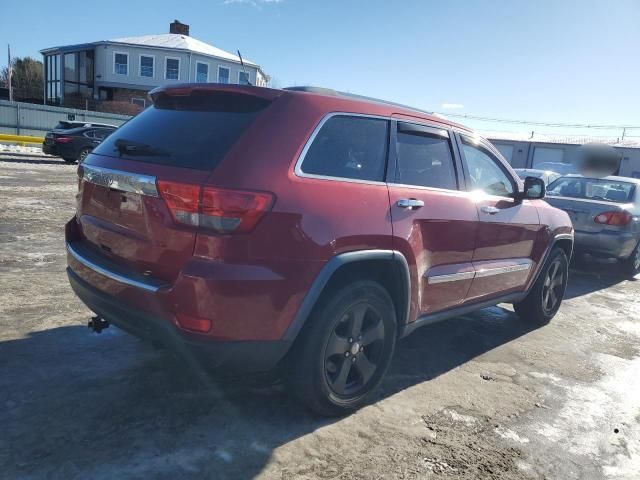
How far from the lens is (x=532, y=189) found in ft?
15.4

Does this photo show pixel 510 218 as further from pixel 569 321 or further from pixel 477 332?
pixel 569 321

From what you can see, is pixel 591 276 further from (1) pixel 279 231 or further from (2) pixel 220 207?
(2) pixel 220 207

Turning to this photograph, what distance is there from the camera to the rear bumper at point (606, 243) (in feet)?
25.0

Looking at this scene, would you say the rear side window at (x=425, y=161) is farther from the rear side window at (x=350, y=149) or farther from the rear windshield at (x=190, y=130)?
the rear windshield at (x=190, y=130)

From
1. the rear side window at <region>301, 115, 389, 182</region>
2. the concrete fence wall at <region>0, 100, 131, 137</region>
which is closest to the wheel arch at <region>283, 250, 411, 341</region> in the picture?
the rear side window at <region>301, 115, 389, 182</region>

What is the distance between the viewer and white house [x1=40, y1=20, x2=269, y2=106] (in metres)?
38.5

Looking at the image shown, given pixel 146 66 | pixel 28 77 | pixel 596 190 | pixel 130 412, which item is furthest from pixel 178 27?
pixel 130 412

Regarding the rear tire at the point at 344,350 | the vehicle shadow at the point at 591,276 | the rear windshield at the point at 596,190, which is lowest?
the vehicle shadow at the point at 591,276

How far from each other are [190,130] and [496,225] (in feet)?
8.56

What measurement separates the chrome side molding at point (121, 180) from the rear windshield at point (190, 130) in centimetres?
12

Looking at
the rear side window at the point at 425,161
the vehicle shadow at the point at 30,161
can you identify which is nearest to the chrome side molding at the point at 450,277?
the rear side window at the point at 425,161

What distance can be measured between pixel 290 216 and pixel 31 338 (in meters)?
2.51

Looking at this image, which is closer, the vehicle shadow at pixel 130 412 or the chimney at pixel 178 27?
the vehicle shadow at pixel 130 412

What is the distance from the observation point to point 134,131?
10.7 ft
